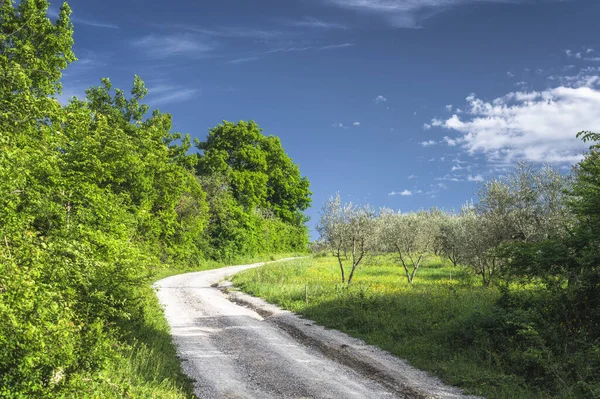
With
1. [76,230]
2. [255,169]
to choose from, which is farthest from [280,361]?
[255,169]

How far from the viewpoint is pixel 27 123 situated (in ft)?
52.5

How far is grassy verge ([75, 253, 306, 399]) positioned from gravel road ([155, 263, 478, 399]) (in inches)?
21.4

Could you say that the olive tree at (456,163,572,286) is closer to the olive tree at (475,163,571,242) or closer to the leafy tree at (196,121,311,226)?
the olive tree at (475,163,571,242)

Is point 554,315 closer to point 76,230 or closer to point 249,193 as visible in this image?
point 76,230

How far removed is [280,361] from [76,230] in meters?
8.78

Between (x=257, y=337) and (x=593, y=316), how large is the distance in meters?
13.0

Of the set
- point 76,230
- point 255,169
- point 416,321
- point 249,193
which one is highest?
point 255,169

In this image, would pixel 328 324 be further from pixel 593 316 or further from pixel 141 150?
pixel 141 150

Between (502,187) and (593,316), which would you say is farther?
(502,187)

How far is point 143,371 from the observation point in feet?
40.4

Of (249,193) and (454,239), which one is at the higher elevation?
(249,193)

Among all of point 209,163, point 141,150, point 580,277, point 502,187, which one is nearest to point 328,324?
point 580,277

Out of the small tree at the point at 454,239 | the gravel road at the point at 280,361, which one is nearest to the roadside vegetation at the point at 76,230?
the gravel road at the point at 280,361

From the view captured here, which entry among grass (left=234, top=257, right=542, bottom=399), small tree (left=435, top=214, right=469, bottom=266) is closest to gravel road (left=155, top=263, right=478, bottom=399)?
grass (left=234, top=257, right=542, bottom=399)
